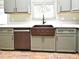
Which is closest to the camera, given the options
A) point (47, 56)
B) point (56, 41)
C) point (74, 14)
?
point (47, 56)

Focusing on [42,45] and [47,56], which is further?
[42,45]

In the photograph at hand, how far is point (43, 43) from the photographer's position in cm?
568

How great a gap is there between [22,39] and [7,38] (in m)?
0.51

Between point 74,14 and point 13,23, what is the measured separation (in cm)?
224

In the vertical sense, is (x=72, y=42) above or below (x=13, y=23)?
below

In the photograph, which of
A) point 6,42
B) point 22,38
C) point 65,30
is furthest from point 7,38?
point 65,30

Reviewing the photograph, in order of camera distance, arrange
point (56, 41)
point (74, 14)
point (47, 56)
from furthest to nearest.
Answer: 1. point (74, 14)
2. point (56, 41)
3. point (47, 56)

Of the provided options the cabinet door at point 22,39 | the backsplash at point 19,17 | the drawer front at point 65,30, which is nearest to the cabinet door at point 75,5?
the drawer front at point 65,30

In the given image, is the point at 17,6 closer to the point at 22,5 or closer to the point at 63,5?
the point at 22,5

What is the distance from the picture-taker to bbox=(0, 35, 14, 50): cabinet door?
19.1 ft

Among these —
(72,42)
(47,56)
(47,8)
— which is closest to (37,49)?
(47,56)

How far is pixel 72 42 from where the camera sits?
554 cm

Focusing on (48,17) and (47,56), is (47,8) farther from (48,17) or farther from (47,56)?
(47,56)

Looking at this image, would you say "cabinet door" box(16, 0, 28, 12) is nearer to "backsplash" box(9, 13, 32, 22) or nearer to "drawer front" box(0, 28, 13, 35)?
"backsplash" box(9, 13, 32, 22)
